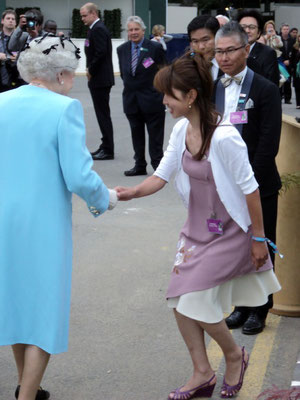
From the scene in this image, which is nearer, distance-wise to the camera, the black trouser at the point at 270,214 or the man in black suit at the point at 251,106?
the man in black suit at the point at 251,106

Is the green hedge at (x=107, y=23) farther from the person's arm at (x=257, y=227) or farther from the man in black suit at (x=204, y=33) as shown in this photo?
the person's arm at (x=257, y=227)

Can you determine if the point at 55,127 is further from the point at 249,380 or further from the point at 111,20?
the point at 111,20

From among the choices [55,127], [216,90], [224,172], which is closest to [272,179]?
[216,90]

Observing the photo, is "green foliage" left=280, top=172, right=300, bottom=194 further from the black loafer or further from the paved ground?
the black loafer

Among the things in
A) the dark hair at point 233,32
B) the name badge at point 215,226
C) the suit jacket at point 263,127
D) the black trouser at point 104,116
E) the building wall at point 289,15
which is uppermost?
the dark hair at point 233,32

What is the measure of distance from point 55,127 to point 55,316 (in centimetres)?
82

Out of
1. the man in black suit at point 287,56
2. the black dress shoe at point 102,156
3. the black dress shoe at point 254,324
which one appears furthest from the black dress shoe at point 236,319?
the man in black suit at point 287,56

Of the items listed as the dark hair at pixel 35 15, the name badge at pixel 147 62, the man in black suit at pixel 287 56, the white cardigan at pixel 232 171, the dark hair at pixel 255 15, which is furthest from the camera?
the man in black suit at pixel 287 56

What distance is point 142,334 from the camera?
15.3 ft

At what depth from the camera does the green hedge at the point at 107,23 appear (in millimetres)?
33281

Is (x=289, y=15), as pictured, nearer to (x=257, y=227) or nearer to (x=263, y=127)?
(x=263, y=127)

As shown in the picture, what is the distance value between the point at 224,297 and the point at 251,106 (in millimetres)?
1178

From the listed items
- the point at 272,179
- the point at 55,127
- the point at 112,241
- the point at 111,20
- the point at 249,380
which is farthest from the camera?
the point at 111,20

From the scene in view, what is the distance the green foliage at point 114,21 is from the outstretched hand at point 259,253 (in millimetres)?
31242
